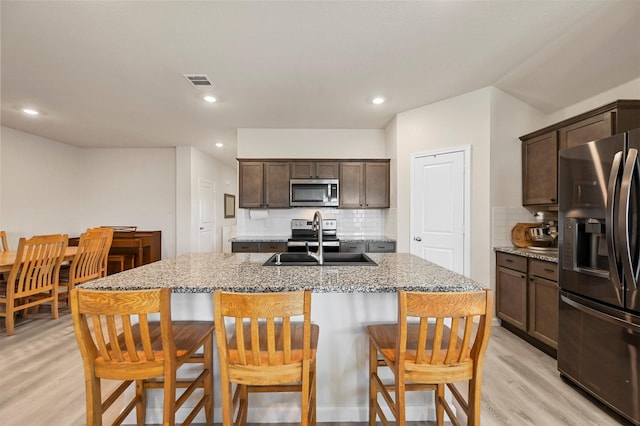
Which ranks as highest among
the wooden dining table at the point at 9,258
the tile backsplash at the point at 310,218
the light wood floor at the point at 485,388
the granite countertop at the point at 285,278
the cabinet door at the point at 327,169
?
the cabinet door at the point at 327,169

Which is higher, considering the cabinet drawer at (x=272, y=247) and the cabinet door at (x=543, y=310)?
the cabinet drawer at (x=272, y=247)

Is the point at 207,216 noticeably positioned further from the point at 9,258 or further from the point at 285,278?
the point at 285,278

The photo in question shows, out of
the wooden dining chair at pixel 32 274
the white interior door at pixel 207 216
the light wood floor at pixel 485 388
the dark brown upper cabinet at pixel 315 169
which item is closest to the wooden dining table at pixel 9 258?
the wooden dining chair at pixel 32 274

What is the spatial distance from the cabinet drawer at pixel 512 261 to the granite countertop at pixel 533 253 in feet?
0.16

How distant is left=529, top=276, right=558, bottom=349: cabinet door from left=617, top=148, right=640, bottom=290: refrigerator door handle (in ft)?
2.96

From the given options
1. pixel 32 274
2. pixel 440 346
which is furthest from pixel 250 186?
pixel 440 346

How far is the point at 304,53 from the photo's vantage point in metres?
2.49

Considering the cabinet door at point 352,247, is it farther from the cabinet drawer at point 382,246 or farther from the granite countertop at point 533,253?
the granite countertop at point 533,253

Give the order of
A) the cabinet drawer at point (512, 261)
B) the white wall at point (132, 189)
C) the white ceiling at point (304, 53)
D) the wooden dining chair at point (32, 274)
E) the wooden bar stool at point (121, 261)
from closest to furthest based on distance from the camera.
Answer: the white ceiling at point (304, 53) → the cabinet drawer at point (512, 261) → the wooden dining chair at point (32, 274) → the wooden bar stool at point (121, 261) → the white wall at point (132, 189)

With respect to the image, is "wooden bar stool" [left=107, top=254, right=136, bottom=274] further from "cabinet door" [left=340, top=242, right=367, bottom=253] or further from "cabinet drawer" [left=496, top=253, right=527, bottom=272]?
"cabinet drawer" [left=496, top=253, right=527, bottom=272]

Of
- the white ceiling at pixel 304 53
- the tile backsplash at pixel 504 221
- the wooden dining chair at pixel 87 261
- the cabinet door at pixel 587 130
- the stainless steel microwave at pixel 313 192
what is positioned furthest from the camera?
the stainless steel microwave at pixel 313 192

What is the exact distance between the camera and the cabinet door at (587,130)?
7.71 ft

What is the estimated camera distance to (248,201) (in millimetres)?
4488

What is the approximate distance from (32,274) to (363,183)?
14.1 ft
